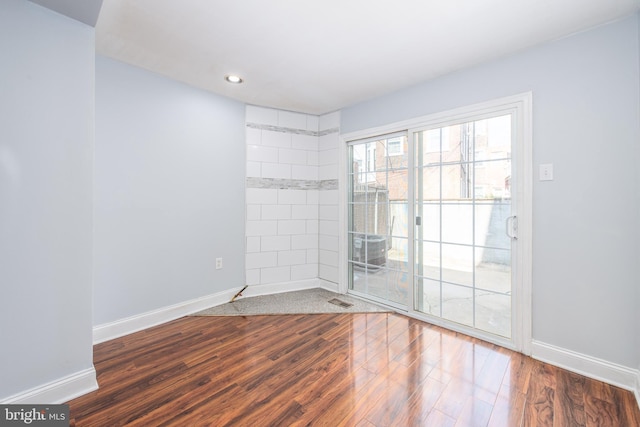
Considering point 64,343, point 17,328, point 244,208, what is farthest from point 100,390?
point 244,208

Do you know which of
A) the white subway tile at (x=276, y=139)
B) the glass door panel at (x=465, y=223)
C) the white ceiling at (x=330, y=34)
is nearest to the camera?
the white ceiling at (x=330, y=34)

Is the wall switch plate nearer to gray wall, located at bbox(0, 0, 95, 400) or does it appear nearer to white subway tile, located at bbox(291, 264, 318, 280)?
white subway tile, located at bbox(291, 264, 318, 280)

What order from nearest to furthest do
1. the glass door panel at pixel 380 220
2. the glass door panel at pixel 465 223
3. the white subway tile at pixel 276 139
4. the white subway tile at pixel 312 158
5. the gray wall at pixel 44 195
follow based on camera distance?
the gray wall at pixel 44 195, the glass door panel at pixel 465 223, the glass door panel at pixel 380 220, the white subway tile at pixel 276 139, the white subway tile at pixel 312 158

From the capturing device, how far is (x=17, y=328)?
1417 millimetres

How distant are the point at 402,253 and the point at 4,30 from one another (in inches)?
128

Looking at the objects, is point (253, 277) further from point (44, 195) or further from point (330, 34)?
point (330, 34)

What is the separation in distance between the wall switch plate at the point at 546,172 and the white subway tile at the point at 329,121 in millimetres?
2190


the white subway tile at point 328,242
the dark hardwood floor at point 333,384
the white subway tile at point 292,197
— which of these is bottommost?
the dark hardwood floor at point 333,384

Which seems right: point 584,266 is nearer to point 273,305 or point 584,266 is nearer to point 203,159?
point 273,305

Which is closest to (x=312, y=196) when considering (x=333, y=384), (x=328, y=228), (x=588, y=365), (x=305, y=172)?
(x=305, y=172)

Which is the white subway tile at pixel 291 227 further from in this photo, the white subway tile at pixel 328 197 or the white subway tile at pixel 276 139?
the white subway tile at pixel 276 139

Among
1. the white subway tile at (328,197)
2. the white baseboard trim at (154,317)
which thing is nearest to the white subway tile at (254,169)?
the white subway tile at (328,197)

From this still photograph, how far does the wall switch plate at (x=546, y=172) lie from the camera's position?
195 centimetres

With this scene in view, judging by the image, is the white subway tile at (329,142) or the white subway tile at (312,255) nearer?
the white subway tile at (329,142)
